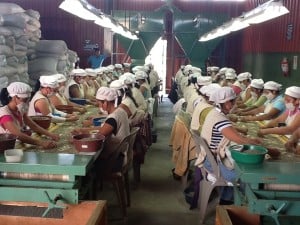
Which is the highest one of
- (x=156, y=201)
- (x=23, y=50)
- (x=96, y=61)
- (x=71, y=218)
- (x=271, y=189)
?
(x=23, y=50)

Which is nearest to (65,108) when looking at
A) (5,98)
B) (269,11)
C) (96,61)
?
(5,98)

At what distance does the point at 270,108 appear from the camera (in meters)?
4.88

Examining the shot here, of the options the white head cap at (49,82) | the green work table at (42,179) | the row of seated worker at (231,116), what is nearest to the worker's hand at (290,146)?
the row of seated worker at (231,116)

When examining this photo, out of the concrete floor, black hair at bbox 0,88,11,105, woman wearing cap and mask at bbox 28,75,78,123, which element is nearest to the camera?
black hair at bbox 0,88,11,105

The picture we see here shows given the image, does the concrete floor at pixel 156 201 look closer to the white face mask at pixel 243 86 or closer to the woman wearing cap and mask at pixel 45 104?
the woman wearing cap and mask at pixel 45 104

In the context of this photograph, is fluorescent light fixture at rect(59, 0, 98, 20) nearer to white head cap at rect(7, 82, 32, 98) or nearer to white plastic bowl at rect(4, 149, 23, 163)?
white head cap at rect(7, 82, 32, 98)

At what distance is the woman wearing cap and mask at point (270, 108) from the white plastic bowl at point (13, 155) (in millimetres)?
2881

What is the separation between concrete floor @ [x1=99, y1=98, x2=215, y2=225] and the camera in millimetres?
3695

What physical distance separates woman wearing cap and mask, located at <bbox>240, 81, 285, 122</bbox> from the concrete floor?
125 centimetres

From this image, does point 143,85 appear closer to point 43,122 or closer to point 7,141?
point 43,122

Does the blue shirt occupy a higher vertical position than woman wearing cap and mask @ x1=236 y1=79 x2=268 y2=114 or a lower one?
higher

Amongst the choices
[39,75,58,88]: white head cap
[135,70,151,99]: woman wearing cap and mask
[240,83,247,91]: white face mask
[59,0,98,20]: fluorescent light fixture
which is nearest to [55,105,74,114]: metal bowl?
[39,75,58,88]: white head cap

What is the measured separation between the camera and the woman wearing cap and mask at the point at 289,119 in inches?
146

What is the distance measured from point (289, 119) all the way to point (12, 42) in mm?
4239
